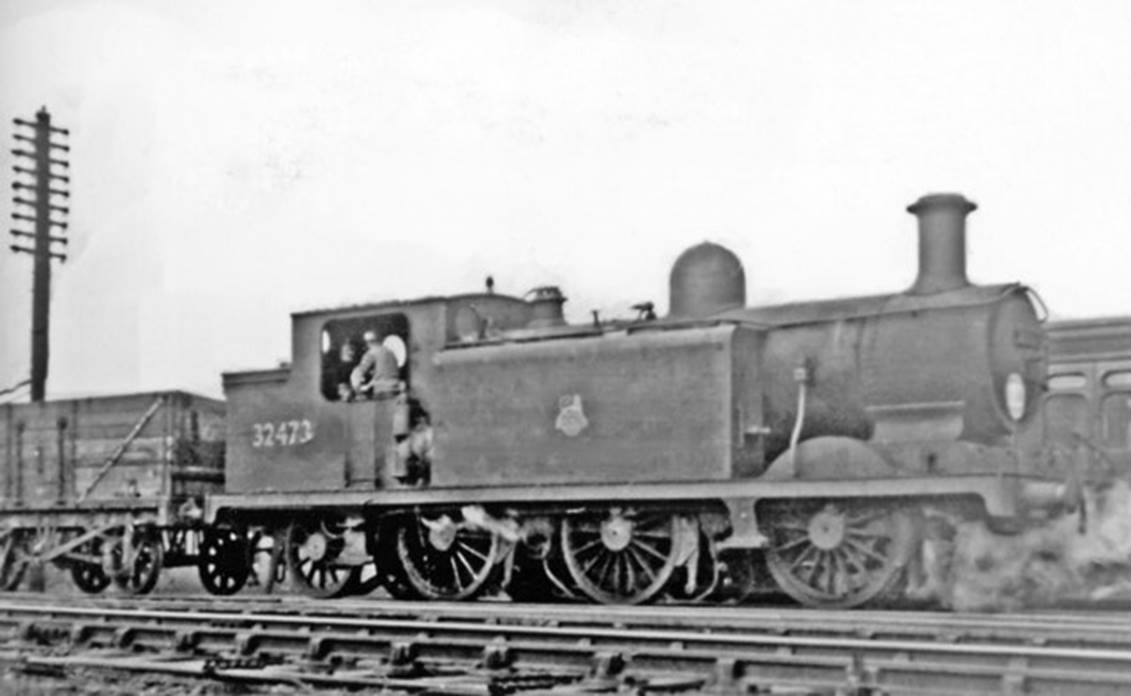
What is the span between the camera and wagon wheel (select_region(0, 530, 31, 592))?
51.8ft

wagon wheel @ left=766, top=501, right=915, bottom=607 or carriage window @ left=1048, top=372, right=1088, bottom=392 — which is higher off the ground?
carriage window @ left=1048, top=372, right=1088, bottom=392

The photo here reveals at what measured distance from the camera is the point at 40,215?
73.7 feet

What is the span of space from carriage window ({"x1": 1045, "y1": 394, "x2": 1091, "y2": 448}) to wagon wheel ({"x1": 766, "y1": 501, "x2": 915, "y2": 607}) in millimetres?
2984

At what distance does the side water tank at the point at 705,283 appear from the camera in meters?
12.4

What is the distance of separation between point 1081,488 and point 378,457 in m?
6.01

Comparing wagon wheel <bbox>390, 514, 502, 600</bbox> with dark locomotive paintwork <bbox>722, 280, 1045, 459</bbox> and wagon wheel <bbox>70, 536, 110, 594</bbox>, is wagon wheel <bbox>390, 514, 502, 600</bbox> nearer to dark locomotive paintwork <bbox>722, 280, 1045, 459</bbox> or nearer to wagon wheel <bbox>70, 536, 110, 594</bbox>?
dark locomotive paintwork <bbox>722, 280, 1045, 459</bbox>

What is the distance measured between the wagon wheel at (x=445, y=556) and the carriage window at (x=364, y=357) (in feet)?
4.17

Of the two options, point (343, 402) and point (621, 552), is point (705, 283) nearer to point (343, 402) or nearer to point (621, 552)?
point (621, 552)

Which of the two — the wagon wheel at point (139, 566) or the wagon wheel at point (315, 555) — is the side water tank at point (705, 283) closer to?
the wagon wheel at point (315, 555)

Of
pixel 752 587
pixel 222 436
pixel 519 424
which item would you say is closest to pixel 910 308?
pixel 752 587

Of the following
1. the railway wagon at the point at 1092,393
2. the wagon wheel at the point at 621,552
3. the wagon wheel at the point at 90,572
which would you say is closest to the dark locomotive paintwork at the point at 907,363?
the wagon wheel at the point at 621,552

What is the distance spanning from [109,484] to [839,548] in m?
8.25

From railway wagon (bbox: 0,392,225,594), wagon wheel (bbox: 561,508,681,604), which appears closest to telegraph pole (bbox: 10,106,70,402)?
railway wagon (bbox: 0,392,225,594)

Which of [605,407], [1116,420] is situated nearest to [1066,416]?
[1116,420]
